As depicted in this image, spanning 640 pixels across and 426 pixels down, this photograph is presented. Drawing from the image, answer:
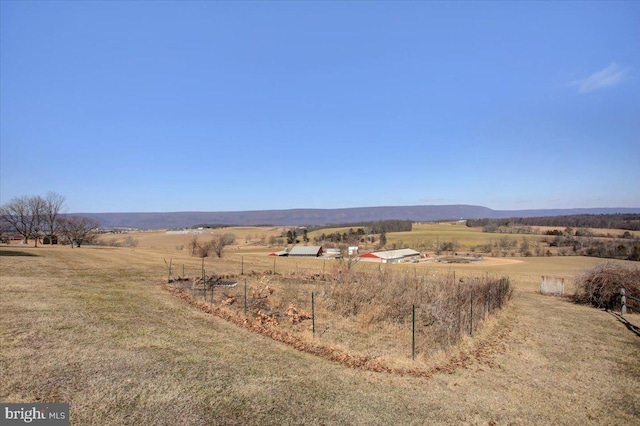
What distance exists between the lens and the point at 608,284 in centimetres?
2122

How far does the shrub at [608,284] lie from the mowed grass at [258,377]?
7372 millimetres

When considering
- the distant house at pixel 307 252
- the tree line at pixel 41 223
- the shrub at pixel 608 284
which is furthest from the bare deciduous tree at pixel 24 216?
the shrub at pixel 608 284

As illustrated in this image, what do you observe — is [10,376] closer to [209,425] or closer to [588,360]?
[209,425]

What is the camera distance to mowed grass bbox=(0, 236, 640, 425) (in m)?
7.04

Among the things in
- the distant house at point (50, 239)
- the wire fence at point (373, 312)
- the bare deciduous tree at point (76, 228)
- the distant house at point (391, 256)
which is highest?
the bare deciduous tree at point (76, 228)

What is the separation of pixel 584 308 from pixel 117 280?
94.8ft

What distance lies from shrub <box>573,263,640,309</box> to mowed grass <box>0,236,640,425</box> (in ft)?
24.2

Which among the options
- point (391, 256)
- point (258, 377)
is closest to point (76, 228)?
point (391, 256)

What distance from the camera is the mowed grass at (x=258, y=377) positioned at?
23.1 ft

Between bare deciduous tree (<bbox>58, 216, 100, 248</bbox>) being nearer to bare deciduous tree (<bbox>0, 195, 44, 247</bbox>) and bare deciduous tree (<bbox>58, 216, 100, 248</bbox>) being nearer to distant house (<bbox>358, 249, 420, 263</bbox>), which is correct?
bare deciduous tree (<bbox>0, 195, 44, 247</bbox>)

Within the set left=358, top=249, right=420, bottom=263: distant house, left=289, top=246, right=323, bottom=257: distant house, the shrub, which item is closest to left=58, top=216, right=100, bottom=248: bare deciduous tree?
left=289, top=246, right=323, bottom=257: distant house

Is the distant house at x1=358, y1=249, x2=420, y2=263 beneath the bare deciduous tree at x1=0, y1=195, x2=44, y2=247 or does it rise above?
beneath

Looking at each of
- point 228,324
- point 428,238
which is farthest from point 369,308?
point 428,238

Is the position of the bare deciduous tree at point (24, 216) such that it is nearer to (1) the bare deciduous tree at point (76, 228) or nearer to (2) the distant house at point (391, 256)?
(1) the bare deciduous tree at point (76, 228)
